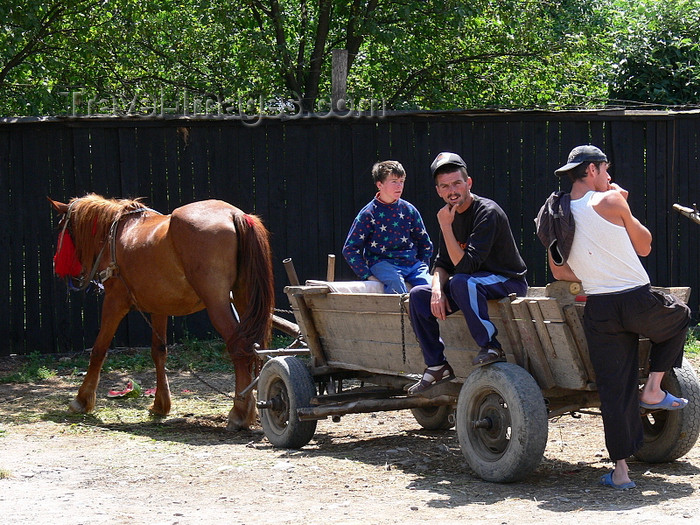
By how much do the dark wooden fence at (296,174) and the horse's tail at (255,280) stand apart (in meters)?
3.28

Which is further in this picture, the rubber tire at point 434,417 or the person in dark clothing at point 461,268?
the rubber tire at point 434,417

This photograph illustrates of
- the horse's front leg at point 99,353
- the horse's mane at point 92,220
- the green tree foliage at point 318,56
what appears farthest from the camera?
the green tree foliage at point 318,56

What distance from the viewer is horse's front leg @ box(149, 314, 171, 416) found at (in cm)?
793

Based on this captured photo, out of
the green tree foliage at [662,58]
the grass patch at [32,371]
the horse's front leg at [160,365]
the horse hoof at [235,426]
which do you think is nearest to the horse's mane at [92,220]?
the horse's front leg at [160,365]

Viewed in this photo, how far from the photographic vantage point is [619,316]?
4.73 m

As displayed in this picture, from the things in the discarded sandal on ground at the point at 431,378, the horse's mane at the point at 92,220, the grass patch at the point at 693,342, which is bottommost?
the grass patch at the point at 693,342

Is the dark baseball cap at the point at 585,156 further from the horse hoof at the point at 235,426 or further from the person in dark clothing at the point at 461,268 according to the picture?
the horse hoof at the point at 235,426

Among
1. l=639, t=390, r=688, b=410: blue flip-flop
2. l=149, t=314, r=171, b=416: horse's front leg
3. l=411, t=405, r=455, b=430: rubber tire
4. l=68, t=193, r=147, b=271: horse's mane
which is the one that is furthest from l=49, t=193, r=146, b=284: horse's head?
l=639, t=390, r=688, b=410: blue flip-flop

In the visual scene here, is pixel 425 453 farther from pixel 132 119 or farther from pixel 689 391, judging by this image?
pixel 132 119

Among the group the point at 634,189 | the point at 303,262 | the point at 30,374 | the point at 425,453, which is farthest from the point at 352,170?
the point at 425,453

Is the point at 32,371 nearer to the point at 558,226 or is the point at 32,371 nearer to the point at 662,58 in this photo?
the point at 558,226

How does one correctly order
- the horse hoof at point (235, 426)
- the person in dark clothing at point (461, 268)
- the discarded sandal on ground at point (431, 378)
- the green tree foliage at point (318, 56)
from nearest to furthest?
the person in dark clothing at point (461, 268), the discarded sandal on ground at point (431, 378), the horse hoof at point (235, 426), the green tree foliage at point (318, 56)

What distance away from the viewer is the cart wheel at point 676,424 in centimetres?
514

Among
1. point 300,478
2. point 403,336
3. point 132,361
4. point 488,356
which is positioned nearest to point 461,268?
point 488,356
